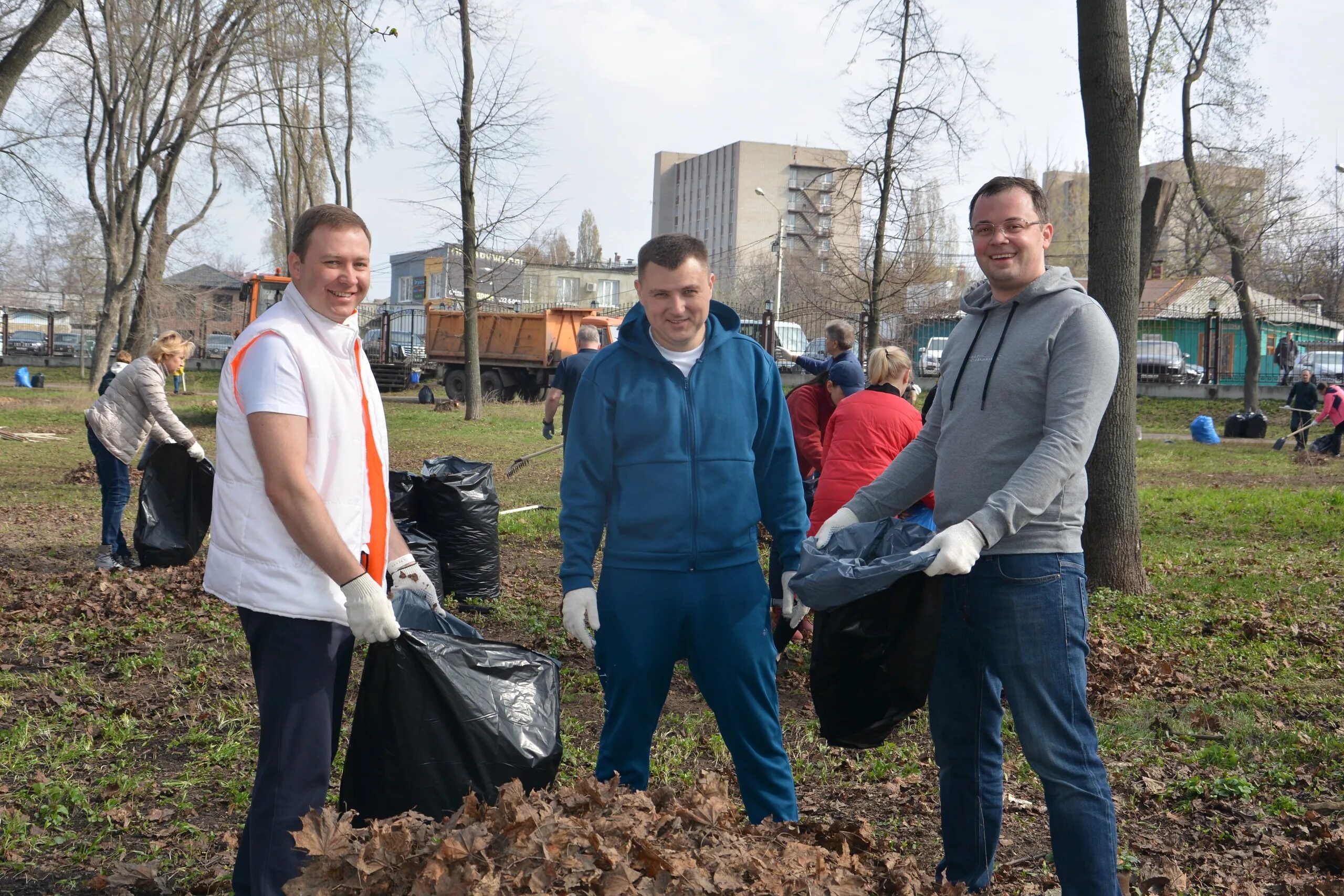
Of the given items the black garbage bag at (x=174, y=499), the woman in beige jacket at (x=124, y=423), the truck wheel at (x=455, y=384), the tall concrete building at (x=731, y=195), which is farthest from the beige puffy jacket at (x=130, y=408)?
the tall concrete building at (x=731, y=195)

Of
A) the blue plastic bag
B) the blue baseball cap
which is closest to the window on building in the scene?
the blue plastic bag

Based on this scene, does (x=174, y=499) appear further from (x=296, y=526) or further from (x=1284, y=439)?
(x=1284, y=439)

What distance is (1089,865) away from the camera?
263 centimetres

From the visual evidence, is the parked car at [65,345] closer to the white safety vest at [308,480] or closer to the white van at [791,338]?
the white van at [791,338]

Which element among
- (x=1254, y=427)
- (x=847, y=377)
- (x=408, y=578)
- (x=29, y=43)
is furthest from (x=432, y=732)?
(x=1254, y=427)

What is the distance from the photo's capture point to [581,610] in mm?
3152

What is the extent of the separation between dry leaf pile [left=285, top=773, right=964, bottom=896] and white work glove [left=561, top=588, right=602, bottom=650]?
2.31 ft

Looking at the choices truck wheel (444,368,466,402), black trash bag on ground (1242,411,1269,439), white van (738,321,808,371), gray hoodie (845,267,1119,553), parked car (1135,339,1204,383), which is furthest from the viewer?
white van (738,321,808,371)

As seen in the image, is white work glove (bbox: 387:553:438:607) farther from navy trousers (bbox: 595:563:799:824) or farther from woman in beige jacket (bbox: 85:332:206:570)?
woman in beige jacket (bbox: 85:332:206:570)

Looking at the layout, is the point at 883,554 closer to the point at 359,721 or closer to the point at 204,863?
the point at 359,721

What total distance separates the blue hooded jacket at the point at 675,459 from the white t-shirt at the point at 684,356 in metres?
0.02

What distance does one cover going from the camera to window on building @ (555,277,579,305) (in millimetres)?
83375

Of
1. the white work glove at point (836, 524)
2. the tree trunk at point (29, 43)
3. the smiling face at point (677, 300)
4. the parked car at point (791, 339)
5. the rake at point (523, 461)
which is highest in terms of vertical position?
the tree trunk at point (29, 43)

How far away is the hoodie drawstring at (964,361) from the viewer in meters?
2.92
